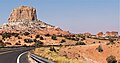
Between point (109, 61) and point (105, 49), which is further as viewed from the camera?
point (105, 49)

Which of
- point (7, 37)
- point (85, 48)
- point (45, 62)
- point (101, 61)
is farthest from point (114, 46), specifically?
point (45, 62)

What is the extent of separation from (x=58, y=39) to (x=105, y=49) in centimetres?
3975

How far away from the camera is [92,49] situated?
75875 millimetres

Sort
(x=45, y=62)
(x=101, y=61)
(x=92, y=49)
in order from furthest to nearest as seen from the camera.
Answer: (x=92, y=49) → (x=101, y=61) → (x=45, y=62)

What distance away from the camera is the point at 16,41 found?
343 ft

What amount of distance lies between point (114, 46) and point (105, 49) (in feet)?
10.4

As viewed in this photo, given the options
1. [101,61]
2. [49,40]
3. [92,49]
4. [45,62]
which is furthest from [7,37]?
[45,62]

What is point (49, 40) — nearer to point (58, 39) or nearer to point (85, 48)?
point (58, 39)

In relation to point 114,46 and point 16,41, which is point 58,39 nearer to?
point 16,41

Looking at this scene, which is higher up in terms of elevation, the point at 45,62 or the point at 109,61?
the point at 45,62

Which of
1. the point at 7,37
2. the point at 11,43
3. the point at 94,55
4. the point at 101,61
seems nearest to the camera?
the point at 101,61

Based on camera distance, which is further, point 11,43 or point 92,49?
point 11,43

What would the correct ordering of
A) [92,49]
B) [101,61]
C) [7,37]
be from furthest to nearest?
[7,37] < [92,49] < [101,61]

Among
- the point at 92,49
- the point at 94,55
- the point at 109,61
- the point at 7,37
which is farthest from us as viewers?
the point at 7,37
